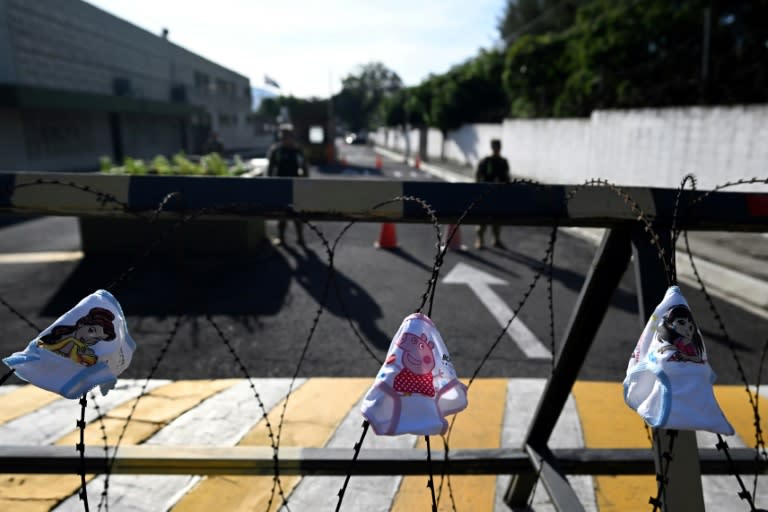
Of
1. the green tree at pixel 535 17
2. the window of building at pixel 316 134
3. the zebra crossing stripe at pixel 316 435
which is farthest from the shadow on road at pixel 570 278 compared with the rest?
the green tree at pixel 535 17

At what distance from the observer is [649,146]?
45.1 ft

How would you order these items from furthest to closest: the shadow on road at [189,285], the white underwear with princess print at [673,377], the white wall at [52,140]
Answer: the white wall at [52,140], the shadow on road at [189,285], the white underwear with princess print at [673,377]

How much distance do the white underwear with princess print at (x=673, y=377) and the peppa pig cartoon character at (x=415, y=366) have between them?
46 cm

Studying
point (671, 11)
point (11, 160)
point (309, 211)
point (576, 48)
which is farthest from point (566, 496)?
point (11, 160)

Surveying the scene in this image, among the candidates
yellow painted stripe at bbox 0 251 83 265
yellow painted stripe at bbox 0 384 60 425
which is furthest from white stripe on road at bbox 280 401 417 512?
yellow painted stripe at bbox 0 251 83 265

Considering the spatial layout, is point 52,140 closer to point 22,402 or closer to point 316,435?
point 22,402

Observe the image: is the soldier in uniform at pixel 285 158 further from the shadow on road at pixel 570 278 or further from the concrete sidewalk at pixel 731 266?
the shadow on road at pixel 570 278

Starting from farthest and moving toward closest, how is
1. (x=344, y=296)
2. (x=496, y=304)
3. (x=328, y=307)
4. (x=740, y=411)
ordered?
(x=344, y=296), (x=496, y=304), (x=328, y=307), (x=740, y=411)

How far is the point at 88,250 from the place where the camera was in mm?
8828

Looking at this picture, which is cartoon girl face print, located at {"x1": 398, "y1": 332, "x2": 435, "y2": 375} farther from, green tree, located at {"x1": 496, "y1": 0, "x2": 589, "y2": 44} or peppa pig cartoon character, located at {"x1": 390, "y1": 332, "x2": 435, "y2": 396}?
green tree, located at {"x1": 496, "y1": 0, "x2": 589, "y2": 44}

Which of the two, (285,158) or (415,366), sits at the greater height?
(285,158)

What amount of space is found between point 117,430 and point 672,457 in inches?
132

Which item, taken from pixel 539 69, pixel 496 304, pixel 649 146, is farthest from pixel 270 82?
pixel 496 304

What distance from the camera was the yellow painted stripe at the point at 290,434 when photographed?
9.72 feet
